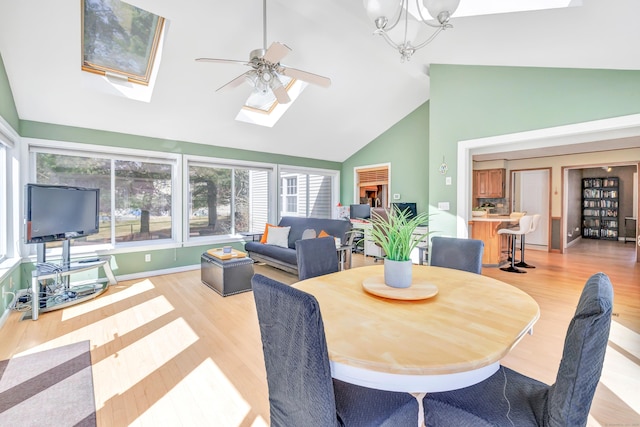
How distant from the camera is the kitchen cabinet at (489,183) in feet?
→ 23.4

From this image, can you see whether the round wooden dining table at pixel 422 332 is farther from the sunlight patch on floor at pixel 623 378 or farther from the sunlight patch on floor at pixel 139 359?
the sunlight patch on floor at pixel 139 359

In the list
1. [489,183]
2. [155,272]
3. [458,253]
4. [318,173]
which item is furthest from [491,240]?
[155,272]

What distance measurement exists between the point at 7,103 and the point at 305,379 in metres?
4.49

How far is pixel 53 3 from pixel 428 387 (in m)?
4.11

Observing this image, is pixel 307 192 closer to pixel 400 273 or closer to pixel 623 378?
pixel 400 273

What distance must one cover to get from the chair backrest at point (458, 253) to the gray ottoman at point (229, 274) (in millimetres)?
2476

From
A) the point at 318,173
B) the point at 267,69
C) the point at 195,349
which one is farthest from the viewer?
the point at 318,173

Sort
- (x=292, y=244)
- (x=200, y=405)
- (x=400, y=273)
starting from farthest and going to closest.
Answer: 1. (x=292, y=244)
2. (x=200, y=405)
3. (x=400, y=273)

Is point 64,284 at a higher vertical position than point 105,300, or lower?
higher

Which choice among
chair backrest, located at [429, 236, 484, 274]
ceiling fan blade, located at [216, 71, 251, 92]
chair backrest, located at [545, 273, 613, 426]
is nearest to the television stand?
ceiling fan blade, located at [216, 71, 251, 92]

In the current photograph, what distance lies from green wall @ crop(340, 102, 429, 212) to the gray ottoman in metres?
3.77

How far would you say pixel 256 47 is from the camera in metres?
3.56

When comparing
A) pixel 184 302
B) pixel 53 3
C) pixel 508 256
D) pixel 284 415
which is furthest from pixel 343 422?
pixel 508 256

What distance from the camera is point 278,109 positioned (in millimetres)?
5082
